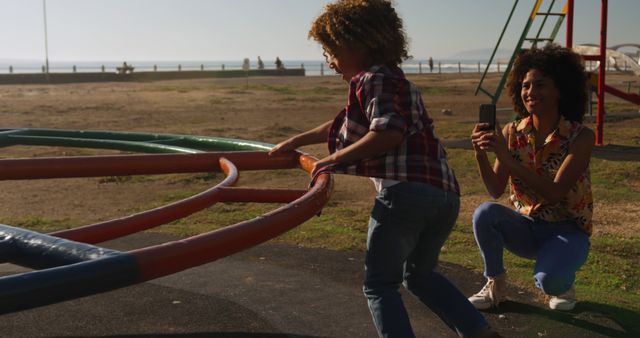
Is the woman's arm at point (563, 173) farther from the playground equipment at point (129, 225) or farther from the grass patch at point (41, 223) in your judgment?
the grass patch at point (41, 223)

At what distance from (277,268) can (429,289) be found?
197cm

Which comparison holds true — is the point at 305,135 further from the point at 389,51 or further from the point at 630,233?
the point at 630,233

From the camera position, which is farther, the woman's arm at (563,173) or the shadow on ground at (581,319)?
the shadow on ground at (581,319)

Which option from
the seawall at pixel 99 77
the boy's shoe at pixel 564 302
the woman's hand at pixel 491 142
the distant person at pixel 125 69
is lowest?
the boy's shoe at pixel 564 302

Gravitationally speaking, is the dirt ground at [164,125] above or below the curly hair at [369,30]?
below

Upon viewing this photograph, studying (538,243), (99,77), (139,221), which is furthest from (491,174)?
(99,77)

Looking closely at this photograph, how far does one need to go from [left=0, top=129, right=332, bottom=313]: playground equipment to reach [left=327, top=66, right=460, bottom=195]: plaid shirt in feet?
0.93

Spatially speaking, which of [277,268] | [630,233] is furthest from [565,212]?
[630,233]

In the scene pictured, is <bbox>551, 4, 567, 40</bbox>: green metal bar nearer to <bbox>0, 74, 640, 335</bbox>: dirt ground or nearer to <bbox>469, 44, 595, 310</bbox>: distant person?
<bbox>0, 74, 640, 335</bbox>: dirt ground

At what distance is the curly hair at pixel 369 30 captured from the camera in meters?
2.92

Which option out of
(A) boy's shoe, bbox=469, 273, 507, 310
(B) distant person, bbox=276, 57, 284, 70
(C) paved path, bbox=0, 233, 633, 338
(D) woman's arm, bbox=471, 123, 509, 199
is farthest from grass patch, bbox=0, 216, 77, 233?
(B) distant person, bbox=276, 57, 284, 70

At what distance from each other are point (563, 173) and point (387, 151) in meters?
1.15

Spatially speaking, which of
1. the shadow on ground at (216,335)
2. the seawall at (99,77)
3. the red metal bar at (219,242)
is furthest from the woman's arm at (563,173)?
the seawall at (99,77)

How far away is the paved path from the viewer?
12.6 ft
